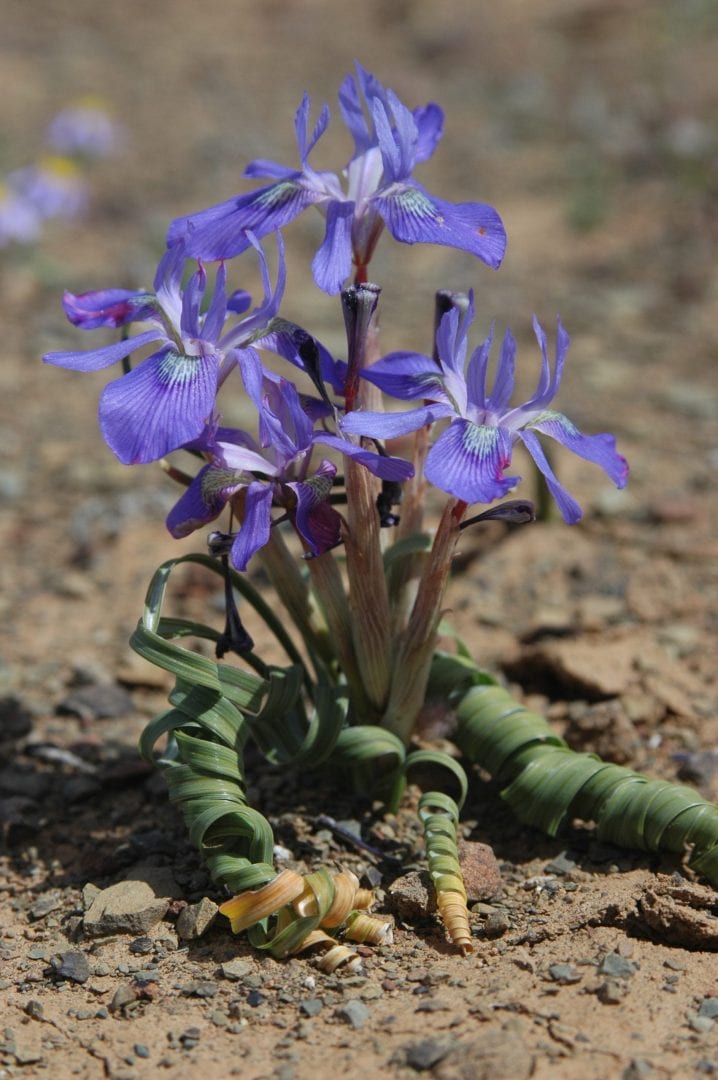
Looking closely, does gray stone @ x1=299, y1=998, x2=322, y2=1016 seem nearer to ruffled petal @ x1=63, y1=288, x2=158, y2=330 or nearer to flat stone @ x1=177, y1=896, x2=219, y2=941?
flat stone @ x1=177, y1=896, x2=219, y2=941

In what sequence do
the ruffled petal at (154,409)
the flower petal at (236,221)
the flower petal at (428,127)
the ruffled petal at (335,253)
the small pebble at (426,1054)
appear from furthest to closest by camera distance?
the flower petal at (428,127), the flower petal at (236,221), the ruffled petal at (335,253), the ruffled petal at (154,409), the small pebble at (426,1054)

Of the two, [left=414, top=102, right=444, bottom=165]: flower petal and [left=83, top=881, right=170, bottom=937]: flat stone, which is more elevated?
[left=414, top=102, right=444, bottom=165]: flower petal

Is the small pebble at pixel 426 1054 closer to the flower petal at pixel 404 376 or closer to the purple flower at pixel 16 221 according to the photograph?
the flower petal at pixel 404 376

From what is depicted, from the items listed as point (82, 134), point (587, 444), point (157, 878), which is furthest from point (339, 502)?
point (82, 134)

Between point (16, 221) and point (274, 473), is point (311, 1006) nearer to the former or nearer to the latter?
point (274, 473)

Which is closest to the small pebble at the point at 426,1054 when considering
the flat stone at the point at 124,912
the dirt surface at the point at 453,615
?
the dirt surface at the point at 453,615

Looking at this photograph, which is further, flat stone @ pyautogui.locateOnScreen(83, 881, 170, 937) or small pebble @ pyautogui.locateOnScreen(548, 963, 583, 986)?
Result: flat stone @ pyautogui.locateOnScreen(83, 881, 170, 937)

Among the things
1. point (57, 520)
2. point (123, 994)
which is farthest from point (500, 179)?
point (123, 994)

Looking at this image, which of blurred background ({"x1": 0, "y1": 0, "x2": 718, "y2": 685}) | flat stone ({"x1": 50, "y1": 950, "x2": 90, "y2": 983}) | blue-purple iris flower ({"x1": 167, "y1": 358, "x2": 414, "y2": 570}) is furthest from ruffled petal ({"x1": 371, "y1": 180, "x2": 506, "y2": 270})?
blurred background ({"x1": 0, "y1": 0, "x2": 718, "y2": 685})
